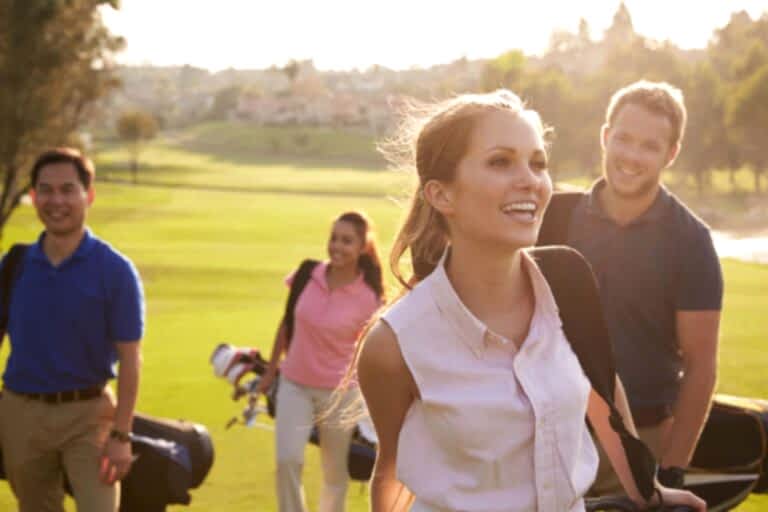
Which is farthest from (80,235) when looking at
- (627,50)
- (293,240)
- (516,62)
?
(516,62)

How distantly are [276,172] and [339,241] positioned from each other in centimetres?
10366

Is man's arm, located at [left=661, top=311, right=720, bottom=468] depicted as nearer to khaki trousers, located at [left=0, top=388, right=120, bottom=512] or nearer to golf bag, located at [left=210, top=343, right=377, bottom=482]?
khaki trousers, located at [left=0, top=388, right=120, bottom=512]

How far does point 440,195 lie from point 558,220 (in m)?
2.08

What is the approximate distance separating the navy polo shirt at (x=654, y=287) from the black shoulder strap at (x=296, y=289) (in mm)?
3379

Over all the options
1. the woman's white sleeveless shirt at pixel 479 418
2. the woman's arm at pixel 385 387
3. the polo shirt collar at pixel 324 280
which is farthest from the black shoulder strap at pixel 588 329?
the polo shirt collar at pixel 324 280

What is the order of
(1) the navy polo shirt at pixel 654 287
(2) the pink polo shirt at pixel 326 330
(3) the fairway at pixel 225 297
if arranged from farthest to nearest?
(3) the fairway at pixel 225 297
(2) the pink polo shirt at pixel 326 330
(1) the navy polo shirt at pixel 654 287

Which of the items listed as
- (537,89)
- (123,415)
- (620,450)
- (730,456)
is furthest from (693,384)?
(537,89)

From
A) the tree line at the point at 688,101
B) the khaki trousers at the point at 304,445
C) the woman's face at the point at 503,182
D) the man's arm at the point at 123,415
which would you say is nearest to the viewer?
the woman's face at the point at 503,182

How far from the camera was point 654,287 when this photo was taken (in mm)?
5082

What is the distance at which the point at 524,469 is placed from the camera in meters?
3.10

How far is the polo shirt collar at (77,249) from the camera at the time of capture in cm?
601

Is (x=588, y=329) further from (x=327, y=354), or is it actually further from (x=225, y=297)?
(x=225, y=297)

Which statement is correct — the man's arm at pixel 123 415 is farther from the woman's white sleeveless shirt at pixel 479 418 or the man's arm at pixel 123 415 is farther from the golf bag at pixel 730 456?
the woman's white sleeveless shirt at pixel 479 418

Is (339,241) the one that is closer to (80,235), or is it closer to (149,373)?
(80,235)
